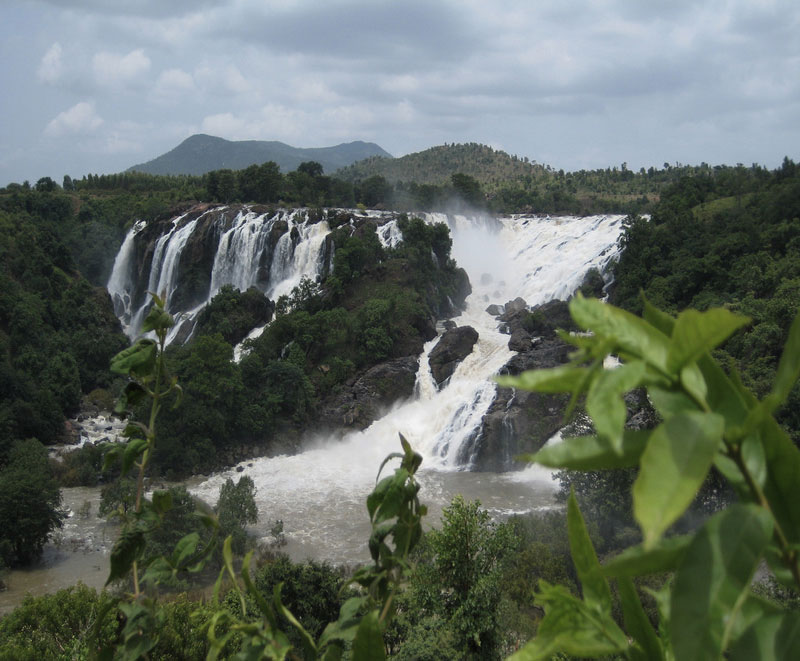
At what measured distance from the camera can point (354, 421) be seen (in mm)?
21391

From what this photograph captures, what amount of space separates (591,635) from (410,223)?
29781mm

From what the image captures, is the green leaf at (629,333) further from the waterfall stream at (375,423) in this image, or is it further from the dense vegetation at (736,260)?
the dense vegetation at (736,260)

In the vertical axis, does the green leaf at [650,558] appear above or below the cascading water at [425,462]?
above

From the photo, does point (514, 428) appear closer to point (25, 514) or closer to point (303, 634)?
point (25, 514)

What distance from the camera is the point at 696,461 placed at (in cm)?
56

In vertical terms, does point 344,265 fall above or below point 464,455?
above

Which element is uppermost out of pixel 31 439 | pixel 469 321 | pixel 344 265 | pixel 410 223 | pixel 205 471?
pixel 410 223

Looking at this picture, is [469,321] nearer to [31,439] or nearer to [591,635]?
[31,439]

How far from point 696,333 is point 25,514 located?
55.5 ft

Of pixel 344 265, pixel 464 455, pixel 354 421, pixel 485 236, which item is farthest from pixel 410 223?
pixel 464 455

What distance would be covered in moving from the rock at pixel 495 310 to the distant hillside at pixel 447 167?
44307 millimetres

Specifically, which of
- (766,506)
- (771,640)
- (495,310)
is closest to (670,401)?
(766,506)

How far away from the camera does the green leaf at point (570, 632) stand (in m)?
0.76

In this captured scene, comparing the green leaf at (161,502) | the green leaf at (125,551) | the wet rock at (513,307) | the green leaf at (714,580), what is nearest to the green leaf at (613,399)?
the green leaf at (714,580)
